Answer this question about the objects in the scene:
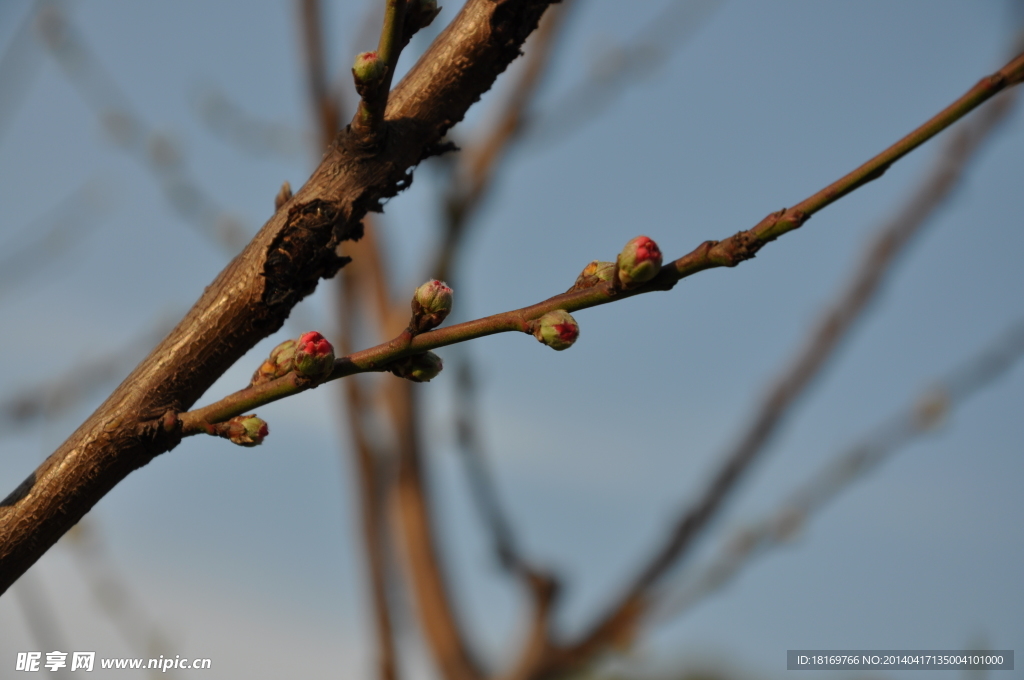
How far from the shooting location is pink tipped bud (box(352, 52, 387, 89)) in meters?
1.15

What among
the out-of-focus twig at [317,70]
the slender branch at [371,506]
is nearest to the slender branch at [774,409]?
the slender branch at [371,506]

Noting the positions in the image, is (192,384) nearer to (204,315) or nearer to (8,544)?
(204,315)

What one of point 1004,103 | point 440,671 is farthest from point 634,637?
point 1004,103

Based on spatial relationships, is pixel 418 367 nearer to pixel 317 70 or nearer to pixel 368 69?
pixel 368 69

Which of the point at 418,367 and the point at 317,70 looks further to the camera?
the point at 317,70

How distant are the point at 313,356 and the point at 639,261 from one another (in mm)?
462

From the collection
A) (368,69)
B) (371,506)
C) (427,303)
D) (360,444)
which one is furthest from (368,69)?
(371,506)

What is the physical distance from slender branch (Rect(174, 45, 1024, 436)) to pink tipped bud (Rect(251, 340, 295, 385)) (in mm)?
44

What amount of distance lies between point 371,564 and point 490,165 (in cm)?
208

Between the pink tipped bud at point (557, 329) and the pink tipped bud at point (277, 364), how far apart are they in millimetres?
385

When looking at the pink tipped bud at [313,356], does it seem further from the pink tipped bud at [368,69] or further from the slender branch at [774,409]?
the slender branch at [774,409]

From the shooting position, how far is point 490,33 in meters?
1.35

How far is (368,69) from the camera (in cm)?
115

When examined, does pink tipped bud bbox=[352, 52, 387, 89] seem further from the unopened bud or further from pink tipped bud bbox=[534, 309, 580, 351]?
pink tipped bud bbox=[534, 309, 580, 351]
